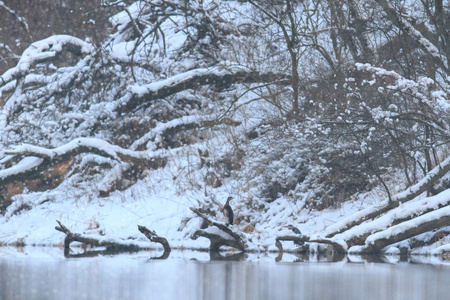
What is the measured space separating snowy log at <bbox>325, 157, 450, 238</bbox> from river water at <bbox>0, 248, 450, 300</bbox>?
117 cm

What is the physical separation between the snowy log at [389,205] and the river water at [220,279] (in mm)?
1174

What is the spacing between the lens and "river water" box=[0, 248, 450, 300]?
434cm

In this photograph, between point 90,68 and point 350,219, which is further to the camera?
point 90,68

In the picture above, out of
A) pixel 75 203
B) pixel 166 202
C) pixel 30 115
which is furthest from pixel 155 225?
pixel 30 115

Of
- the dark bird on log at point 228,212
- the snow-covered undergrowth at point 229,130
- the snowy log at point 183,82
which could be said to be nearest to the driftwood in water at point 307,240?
the snow-covered undergrowth at point 229,130

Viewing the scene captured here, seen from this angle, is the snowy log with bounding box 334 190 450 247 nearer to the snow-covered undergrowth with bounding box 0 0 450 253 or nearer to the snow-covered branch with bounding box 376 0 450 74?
the snow-covered undergrowth with bounding box 0 0 450 253

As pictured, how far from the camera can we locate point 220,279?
5.28 m

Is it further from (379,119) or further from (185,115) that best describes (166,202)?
(379,119)

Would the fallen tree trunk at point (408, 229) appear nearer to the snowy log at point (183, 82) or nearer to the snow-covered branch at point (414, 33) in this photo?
the snow-covered branch at point (414, 33)

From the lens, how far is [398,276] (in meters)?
5.47

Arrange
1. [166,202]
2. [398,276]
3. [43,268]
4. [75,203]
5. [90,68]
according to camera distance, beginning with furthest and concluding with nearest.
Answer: [90,68] < [75,203] < [166,202] < [43,268] < [398,276]

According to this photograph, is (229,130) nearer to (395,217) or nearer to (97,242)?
(97,242)

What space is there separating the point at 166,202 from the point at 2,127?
4456 mm

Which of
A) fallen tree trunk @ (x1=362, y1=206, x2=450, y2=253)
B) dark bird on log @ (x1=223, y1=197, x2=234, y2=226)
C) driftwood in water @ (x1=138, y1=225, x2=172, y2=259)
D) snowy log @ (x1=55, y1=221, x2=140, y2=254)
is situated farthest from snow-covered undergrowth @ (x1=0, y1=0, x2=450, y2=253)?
snowy log @ (x1=55, y1=221, x2=140, y2=254)
